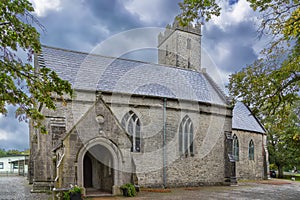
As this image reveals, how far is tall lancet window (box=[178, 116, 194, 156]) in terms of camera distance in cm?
2217

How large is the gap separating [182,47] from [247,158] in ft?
57.8

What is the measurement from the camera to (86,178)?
19.2m

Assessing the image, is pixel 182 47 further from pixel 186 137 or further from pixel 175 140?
pixel 175 140

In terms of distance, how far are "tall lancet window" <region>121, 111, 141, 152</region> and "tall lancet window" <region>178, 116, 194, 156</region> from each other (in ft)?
11.8

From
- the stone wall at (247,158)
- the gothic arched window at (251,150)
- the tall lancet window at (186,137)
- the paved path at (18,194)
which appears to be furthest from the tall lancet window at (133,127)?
the gothic arched window at (251,150)

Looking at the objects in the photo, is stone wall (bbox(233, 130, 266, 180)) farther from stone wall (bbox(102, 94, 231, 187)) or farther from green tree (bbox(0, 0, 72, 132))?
green tree (bbox(0, 0, 72, 132))

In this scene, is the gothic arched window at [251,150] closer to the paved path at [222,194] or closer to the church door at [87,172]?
the paved path at [222,194]

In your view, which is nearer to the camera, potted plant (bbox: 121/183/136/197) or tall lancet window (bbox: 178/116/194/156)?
potted plant (bbox: 121/183/136/197)

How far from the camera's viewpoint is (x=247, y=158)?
29.5 m

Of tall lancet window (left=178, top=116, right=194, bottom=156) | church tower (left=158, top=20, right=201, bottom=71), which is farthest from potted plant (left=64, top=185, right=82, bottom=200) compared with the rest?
church tower (left=158, top=20, right=201, bottom=71)

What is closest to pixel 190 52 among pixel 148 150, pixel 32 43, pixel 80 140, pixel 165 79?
pixel 165 79

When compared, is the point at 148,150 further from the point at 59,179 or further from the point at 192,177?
the point at 59,179

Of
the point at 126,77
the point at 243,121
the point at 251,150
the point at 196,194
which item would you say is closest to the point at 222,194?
the point at 196,194

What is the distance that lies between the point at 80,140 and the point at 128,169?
10.5 ft
